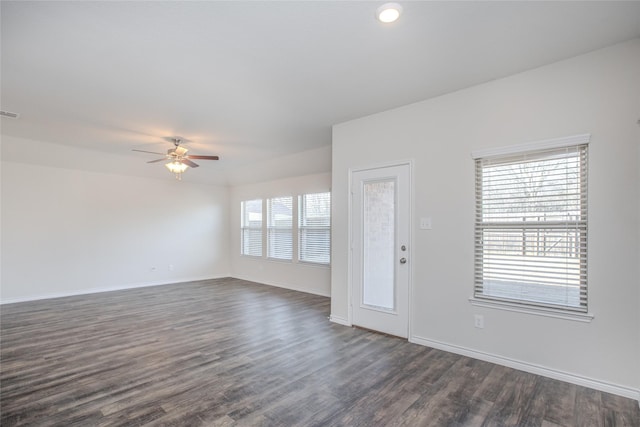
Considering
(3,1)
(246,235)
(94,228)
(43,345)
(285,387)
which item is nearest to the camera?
(3,1)

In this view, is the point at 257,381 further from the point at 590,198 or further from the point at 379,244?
the point at 590,198

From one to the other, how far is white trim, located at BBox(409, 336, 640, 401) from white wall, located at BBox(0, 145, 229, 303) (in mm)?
6137

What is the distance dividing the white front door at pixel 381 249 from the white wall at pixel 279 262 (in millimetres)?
2000

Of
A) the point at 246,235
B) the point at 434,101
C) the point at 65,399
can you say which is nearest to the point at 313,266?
the point at 246,235

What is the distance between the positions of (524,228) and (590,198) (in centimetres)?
55

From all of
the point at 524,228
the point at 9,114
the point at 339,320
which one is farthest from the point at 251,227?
the point at 524,228

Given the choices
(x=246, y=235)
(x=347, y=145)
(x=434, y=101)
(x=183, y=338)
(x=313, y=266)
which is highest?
(x=434, y=101)

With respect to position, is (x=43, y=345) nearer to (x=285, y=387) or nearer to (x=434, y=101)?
(x=285, y=387)

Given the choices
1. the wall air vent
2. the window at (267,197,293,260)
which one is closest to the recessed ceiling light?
the wall air vent

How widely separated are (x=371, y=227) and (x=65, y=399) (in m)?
3.38

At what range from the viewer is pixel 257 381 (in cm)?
272

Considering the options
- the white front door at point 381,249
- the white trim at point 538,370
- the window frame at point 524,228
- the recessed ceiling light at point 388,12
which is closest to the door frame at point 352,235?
the white front door at point 381,249

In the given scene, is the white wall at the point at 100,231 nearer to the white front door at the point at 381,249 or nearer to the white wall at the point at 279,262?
the white wall at the point at 279,262

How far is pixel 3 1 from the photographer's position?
6.68 ft
